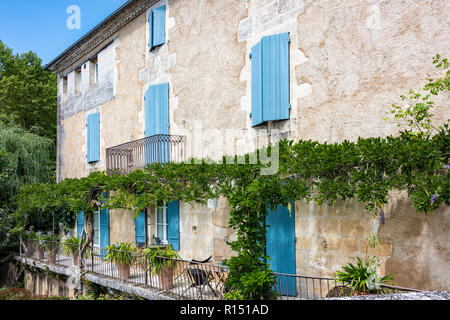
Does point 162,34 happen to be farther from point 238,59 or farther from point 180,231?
point 180,231

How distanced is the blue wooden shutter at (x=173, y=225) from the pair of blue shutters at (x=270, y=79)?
3171 millimetres

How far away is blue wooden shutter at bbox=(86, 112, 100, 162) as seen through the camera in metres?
13.1

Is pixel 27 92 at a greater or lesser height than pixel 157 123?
greater

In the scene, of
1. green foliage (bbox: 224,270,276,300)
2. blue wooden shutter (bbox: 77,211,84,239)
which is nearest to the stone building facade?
green foliage (bbox: 224,270,276,300)

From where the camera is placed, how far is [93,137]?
1325 cm

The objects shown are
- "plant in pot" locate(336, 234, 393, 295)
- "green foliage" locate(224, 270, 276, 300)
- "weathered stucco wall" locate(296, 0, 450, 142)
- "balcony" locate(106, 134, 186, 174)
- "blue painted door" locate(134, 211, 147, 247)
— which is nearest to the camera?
"plant in pot" locate(336, 234, 393, 295)

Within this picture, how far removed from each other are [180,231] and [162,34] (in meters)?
5.37

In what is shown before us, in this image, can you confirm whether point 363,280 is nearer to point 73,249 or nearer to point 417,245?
point 417,245

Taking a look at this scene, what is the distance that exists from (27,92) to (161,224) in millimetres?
13437

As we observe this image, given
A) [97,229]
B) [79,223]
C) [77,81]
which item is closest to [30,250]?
[79,223]

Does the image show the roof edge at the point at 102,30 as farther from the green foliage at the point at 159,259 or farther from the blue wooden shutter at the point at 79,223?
the green foliage at the point at 159,259

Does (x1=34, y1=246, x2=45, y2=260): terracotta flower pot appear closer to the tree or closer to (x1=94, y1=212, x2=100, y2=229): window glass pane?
the tree

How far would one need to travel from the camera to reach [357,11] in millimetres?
6129

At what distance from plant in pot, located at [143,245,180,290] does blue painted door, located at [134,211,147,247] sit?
268 centimetres
